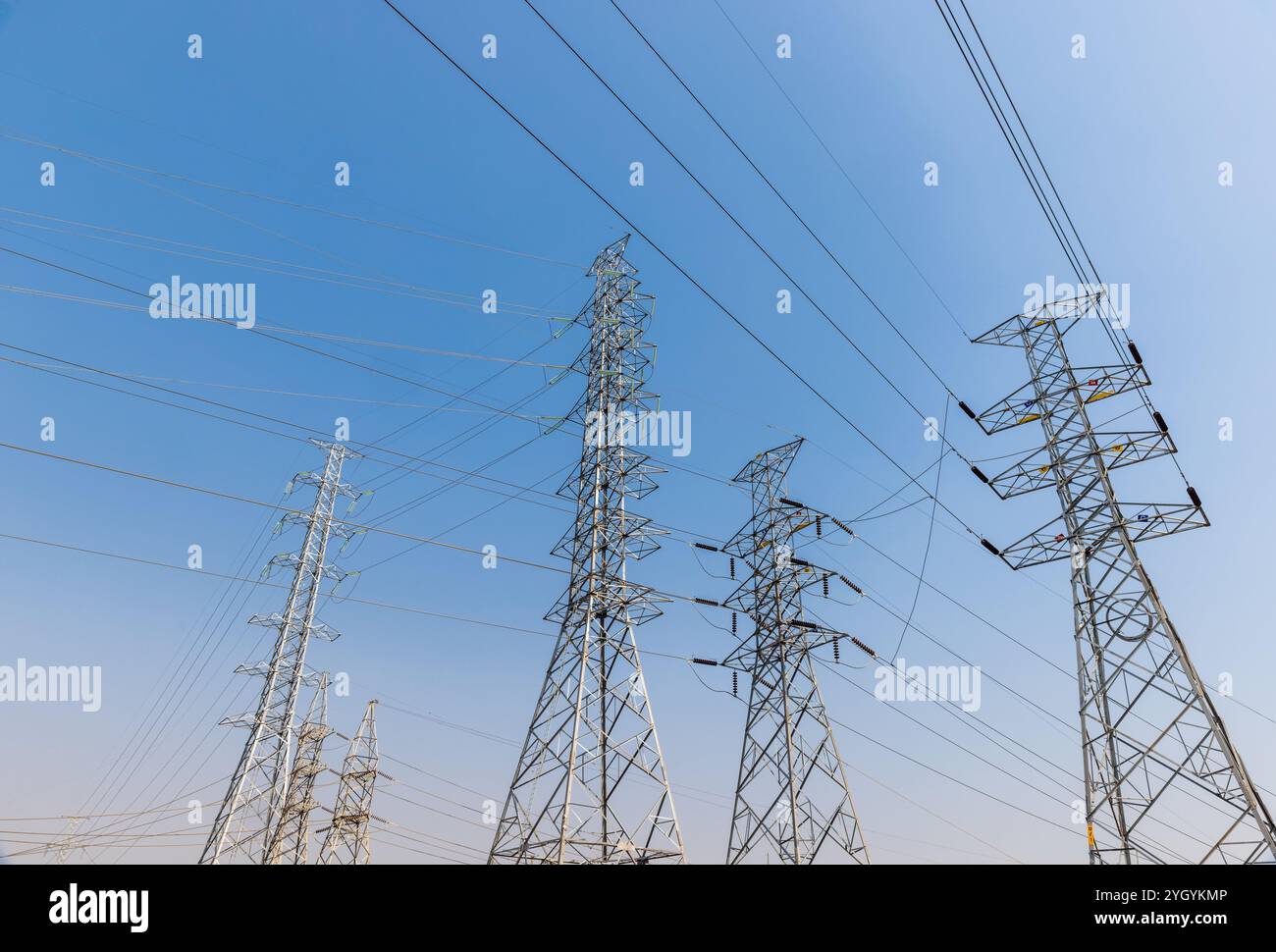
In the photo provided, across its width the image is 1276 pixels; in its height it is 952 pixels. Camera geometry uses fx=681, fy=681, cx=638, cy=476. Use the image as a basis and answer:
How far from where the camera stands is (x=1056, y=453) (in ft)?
54.4

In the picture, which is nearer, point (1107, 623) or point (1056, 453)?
point (1107, 623)
